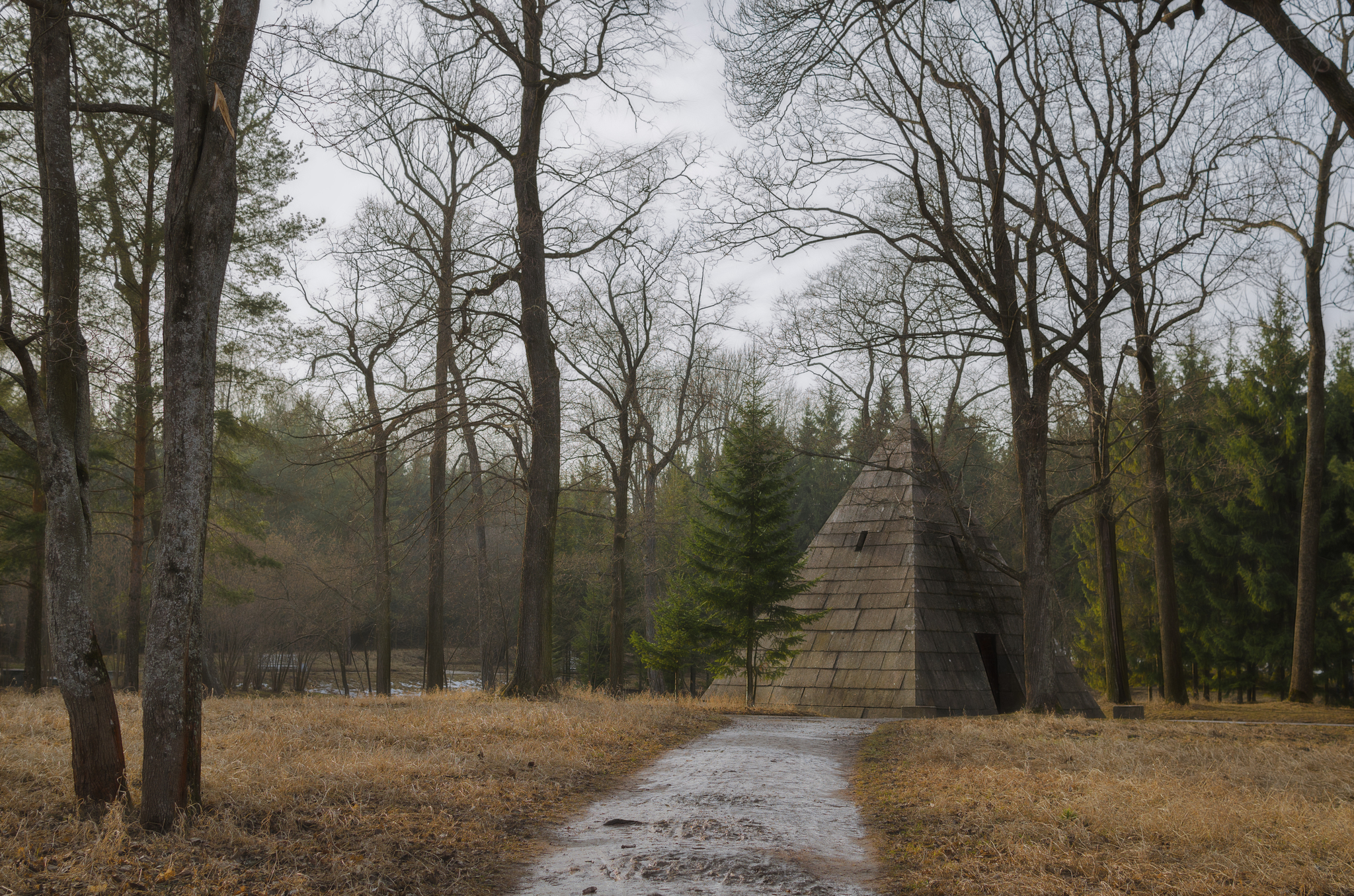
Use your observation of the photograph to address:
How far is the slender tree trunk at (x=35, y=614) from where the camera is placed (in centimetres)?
1508

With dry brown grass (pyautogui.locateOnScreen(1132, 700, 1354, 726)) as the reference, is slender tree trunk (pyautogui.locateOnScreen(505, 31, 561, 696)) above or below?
above

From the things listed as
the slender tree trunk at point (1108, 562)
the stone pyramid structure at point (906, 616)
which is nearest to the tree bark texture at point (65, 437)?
the stone pyramid structure at point (906, 616)

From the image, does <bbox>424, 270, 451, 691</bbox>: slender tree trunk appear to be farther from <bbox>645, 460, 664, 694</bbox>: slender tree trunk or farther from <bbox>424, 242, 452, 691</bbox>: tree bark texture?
<bbox>645, 460, 664, 694</bbox>: slender tree trunk

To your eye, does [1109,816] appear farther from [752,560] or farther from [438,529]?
[438,529]

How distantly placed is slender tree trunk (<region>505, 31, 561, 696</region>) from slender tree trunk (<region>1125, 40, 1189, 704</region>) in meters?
8.75

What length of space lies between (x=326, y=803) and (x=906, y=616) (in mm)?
11330

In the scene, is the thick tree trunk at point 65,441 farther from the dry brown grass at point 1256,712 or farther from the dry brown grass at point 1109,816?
the dry brown grass at point 1256,712

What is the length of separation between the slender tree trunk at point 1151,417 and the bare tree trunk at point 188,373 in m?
11.6

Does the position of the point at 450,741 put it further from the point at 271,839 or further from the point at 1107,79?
the point at 1107,79

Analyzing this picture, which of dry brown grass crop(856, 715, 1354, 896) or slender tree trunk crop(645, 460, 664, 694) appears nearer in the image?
dry brown grass crop(856, 715, 1354, 896)

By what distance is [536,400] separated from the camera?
43.9 ft

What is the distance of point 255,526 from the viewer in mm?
20344

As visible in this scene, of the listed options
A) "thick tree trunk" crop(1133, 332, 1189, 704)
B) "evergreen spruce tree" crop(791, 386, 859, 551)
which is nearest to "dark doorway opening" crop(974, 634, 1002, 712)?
"thick tree trunk" crop(1133, 332, 1189, 704)

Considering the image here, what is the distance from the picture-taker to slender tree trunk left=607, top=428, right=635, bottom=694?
1833cm
